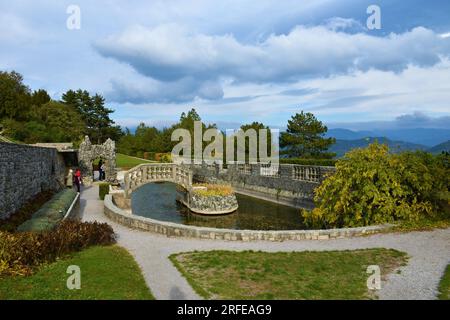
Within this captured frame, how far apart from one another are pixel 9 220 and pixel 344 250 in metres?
10.2

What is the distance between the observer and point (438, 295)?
6.55 metres

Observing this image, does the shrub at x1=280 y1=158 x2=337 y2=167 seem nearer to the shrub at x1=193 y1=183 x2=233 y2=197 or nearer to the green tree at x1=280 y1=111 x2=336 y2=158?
the green tree at x1=280 y1=111 x2=336 y2=158

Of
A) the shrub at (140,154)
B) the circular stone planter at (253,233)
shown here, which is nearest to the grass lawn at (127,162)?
the shrub at (140,154)

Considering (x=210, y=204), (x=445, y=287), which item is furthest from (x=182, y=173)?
(x=445, y=287)

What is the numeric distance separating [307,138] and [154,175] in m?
22.2

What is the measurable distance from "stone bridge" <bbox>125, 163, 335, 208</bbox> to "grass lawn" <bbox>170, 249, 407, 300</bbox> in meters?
10.0

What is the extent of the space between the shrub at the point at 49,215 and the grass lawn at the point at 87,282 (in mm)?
2379

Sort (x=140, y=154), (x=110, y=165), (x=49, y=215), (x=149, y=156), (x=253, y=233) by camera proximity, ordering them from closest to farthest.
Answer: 1. (x=253, y=233)
2. (x=49, y=215)
3. (x=110, y=165)
4. (x=149, y=156)
5. (x=140, y=154)

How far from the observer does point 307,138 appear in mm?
37844

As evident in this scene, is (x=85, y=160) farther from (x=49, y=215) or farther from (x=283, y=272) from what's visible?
(x=283, y=272)

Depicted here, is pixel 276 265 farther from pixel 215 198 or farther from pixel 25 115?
pixel 25 115

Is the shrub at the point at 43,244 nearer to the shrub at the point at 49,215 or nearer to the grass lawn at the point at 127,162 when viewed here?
the shrub at the point at 49,215
